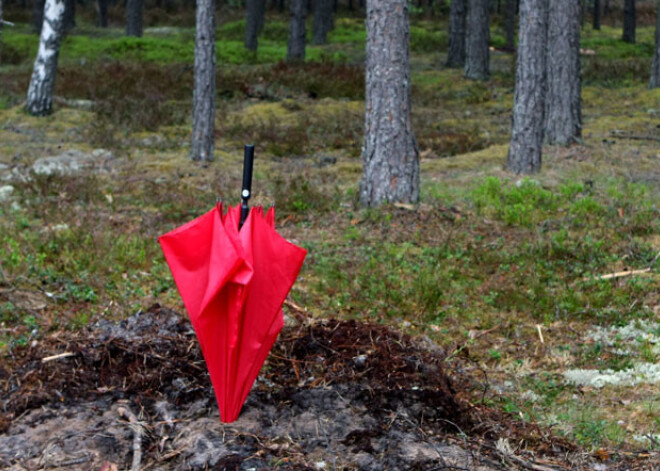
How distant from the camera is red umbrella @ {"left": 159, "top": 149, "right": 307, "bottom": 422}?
10.9 feet

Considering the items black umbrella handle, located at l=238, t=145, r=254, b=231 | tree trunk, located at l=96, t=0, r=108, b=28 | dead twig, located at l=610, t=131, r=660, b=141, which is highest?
tree trunk, located at l=96, t=0, r=108, b=28

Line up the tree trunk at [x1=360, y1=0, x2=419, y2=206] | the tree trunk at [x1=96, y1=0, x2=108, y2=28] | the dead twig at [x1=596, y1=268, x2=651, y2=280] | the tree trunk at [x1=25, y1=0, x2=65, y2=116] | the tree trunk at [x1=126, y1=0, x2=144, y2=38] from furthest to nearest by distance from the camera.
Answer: the tree trunk at [x1=96, y1=0, x2=108, y2=28] < the tree trunk at [x1=126, y1=0, x2=144, y2=38] < the tree trunk at [x1=25, y1=0, x2=65, y2=116] < the tree trunk at [x1=360, y1=0, x2=419, y2=206] < the dead twig at [x1=596, y1=268, x2=651, y2=280]

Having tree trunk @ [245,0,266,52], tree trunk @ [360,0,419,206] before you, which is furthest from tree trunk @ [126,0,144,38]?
tree trunk @ [360,0,419,206]

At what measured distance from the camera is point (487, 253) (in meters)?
7.16

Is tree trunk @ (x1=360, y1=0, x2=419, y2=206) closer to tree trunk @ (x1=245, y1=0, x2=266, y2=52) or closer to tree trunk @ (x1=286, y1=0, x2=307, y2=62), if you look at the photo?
tree trunk @ (x1=286, y1=0, x2=307, y2=62)

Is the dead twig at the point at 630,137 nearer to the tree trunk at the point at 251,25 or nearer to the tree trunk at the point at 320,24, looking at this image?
the tree trunk at the point at 251,25

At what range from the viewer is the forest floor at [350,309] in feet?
12.1

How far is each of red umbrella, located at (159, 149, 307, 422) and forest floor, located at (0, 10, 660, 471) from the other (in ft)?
1.24

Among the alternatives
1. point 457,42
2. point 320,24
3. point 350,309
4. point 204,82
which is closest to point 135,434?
point 350,309

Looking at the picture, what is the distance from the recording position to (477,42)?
840 inches

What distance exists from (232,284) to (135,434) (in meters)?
0.96

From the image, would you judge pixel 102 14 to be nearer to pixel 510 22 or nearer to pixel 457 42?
pixel 457 42

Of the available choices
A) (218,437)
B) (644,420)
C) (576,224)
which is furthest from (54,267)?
(576,224)

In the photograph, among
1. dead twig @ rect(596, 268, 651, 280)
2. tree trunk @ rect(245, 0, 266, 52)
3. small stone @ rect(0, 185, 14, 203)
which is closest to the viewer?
dead twig @ rect(596, 268, 651, 280)
